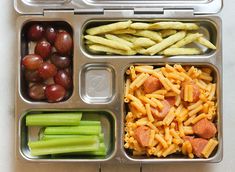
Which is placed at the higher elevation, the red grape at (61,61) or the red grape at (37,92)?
the red grape at (61,61)

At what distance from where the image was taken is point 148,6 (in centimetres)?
112

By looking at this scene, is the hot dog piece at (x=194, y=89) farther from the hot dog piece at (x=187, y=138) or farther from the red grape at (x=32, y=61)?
the red grape at (x=32, y=61)

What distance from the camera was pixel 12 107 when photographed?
1.18 m

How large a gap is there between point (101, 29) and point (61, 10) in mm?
105

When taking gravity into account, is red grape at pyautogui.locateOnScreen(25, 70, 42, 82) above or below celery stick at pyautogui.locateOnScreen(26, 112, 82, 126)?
above

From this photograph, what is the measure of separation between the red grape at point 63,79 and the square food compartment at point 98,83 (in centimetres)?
3

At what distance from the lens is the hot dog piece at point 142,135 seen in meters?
1.08

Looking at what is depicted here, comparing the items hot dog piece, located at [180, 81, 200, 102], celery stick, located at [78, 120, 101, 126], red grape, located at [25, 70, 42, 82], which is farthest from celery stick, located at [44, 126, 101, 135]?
hot dog piece, located at [180, 81, 200, 102]

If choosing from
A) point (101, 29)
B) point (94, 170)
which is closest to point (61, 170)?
point (94, 170)

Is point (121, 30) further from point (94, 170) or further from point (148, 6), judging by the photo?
point (94, 170)

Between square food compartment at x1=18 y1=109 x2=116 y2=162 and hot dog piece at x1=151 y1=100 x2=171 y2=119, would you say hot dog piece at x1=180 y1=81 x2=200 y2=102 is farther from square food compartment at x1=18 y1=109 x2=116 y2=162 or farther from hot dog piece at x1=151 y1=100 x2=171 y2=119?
square food compartment at x1=18 y1=109 x2=116 y2=162

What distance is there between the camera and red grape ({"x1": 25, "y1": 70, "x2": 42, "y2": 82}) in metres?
1.13

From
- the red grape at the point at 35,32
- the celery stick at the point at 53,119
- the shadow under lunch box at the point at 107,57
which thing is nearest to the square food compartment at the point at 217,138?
the shadow under lunch box at the point at 107,57

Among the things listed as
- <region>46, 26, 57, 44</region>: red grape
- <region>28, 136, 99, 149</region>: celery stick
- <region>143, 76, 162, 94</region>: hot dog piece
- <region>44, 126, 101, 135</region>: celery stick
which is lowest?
<region>28, 136, 99, 149</region>: celery stick
